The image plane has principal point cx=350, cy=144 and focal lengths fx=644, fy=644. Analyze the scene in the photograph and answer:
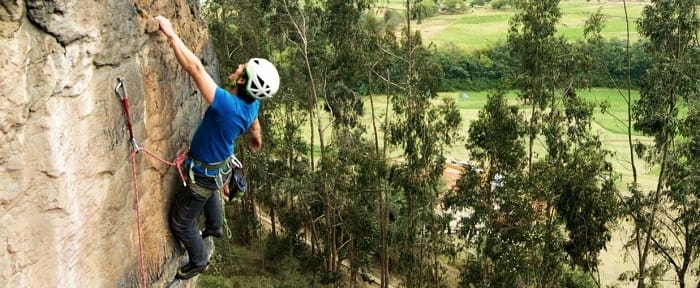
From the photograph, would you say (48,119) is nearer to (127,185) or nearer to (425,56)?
(127,185)

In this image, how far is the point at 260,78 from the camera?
3.83 metres

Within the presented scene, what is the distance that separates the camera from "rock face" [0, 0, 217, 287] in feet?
9.36

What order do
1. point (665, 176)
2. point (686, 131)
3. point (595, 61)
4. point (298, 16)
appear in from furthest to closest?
point (298, 16), point (595, 61), point (665, 176), point (686, 131)

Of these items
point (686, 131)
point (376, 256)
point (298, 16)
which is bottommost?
point (376, 256)

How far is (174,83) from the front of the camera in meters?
4.35

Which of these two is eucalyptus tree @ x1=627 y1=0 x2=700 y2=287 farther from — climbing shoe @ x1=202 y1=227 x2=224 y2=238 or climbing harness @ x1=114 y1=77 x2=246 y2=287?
climbing harness @ x1=114 y1=77 x2=246 y2=287

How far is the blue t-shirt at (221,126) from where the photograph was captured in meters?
3.90

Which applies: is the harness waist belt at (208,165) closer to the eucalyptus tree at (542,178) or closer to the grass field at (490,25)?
the eucalyptus tree at (542,178)

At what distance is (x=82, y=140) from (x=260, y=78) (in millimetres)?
1065

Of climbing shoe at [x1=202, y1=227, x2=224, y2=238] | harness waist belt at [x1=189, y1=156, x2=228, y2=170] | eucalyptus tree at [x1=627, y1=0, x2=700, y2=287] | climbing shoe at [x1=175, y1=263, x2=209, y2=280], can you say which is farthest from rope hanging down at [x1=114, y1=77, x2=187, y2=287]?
eucalyptus tree at [x1=627, y1=0, x2=700, y2=287]

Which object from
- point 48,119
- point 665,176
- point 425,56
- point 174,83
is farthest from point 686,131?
point 48,119

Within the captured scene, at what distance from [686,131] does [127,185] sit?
10421 mm

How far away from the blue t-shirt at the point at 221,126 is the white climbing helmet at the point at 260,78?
149 mm

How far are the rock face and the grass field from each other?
29575 millimetres
